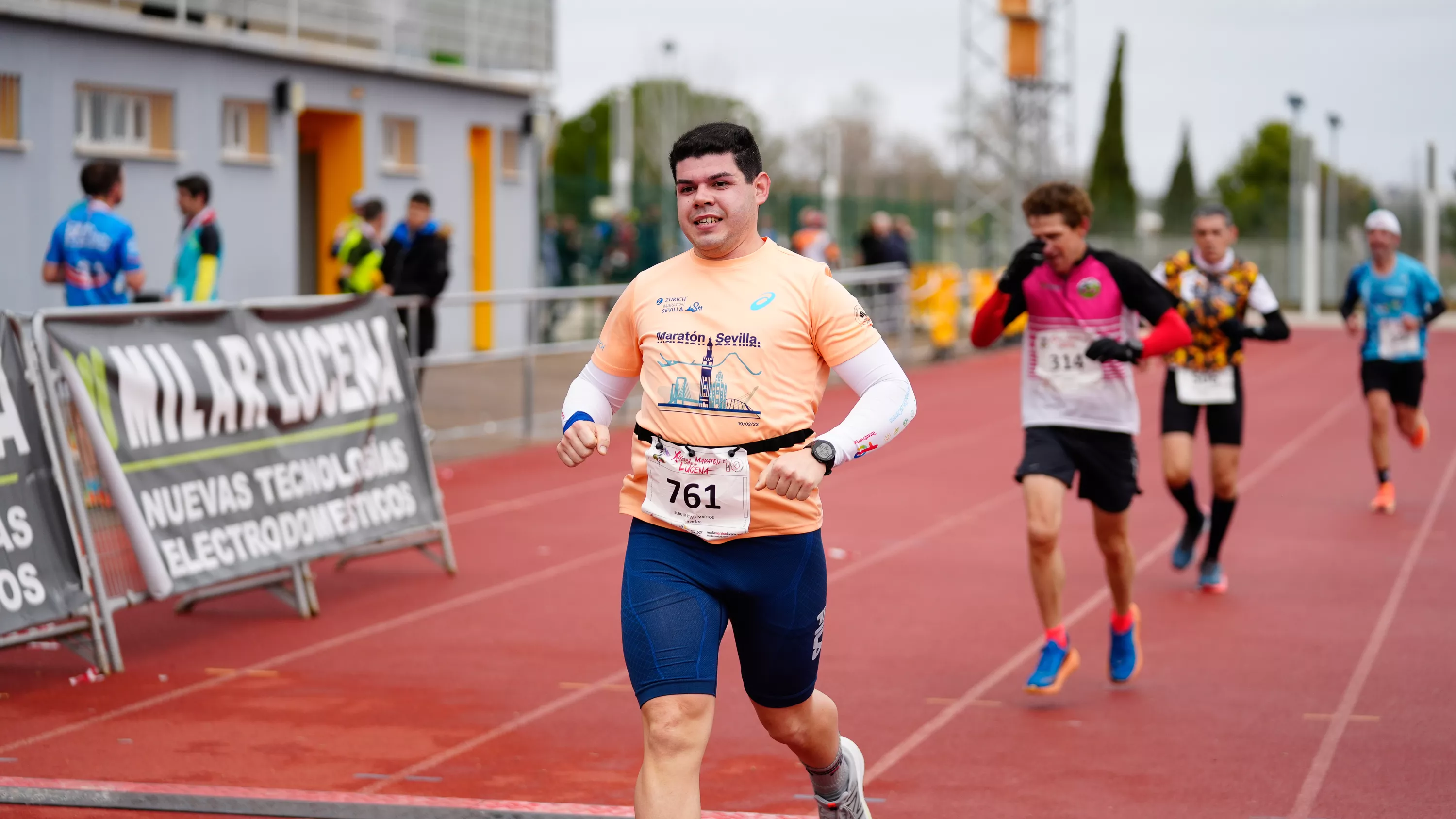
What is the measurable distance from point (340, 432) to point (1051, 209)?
4005mm

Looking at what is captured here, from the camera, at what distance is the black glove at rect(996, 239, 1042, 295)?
6852 millimetres

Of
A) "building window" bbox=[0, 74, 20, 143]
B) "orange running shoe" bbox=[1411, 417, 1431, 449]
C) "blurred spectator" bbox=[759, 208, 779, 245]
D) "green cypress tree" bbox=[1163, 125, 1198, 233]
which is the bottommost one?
"orange running shoe" bbox=[1411, 417, 1431, 449]

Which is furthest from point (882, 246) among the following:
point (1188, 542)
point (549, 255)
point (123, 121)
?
point (1188, 542)

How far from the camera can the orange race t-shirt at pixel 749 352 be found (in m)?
4.33

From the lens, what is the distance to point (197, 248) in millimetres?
11805

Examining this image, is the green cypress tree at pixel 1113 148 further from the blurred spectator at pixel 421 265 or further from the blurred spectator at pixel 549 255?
the blurred spectator at pixel 421 265

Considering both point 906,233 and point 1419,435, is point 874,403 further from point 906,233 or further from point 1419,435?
point 906,233

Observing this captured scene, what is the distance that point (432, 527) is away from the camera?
948 centimetres

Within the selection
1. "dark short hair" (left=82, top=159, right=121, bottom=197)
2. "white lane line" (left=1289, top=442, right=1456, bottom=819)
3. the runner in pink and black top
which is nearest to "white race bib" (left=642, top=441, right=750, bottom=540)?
"white lane line" (left=1289, top=442, right=1456, bottom=819)

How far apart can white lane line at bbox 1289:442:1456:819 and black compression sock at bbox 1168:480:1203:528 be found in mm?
1115

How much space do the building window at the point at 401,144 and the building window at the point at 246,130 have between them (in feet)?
9.39

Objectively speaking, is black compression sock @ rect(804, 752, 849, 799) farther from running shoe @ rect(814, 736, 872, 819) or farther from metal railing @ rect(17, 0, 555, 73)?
metal railing @ rect(17, 0, 555, 73)

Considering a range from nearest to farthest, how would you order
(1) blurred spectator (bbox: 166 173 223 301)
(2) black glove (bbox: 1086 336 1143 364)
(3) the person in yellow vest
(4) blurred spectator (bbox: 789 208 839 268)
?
1. (2) black glove (bbox: 1086 336 1143 364)
2. (1) blurred spectator (bbox: 166 173 223 301)
3. (3) the person in yellow vest
4. (4) blurred spectator (bbox: 789 208 839 268)

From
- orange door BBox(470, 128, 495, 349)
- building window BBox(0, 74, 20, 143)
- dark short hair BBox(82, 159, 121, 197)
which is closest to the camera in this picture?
dark short hair BBox(82, 159, 121, 197)
